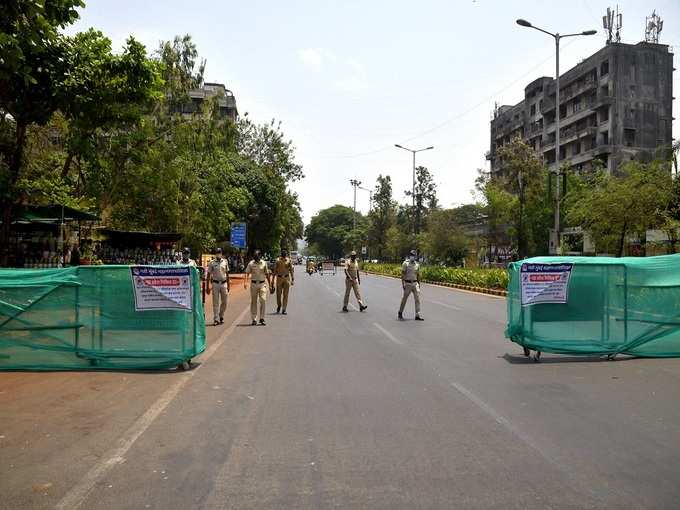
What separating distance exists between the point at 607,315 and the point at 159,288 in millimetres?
6631

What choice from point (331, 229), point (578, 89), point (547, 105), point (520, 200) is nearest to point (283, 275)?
point (520, 200)

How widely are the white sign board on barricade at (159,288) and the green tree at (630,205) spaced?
74.1 ft

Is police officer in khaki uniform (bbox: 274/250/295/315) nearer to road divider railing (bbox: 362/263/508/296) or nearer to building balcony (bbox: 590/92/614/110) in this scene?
road divider railing (bbox: 362/263/508/296)

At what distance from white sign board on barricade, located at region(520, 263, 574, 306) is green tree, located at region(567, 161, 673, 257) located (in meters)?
18.4

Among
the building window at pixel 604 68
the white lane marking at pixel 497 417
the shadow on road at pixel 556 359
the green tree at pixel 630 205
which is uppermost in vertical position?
the building window at pixel 604 68

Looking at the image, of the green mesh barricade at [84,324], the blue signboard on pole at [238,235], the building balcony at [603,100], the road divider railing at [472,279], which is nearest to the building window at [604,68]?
the building balcony at [603,100]

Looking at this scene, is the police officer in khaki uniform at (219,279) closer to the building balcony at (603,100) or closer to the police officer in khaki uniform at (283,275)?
the police officer in khaki uniform at (283,275)

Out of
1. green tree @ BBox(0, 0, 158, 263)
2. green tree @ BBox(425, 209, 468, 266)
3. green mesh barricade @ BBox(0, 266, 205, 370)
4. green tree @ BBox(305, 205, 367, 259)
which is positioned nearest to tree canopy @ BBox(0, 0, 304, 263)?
green tree @ BBox(0, 0, 158, 263)

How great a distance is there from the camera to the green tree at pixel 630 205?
87.0 ft

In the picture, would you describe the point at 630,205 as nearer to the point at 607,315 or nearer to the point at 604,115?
the point at 607,315

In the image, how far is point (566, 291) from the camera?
9.79 m

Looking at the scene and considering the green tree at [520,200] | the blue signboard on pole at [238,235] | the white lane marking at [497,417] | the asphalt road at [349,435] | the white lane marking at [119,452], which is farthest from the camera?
the green tree at [520,200]

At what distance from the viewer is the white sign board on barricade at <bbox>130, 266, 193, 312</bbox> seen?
8766 mm

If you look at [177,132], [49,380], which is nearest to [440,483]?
[49,380]
